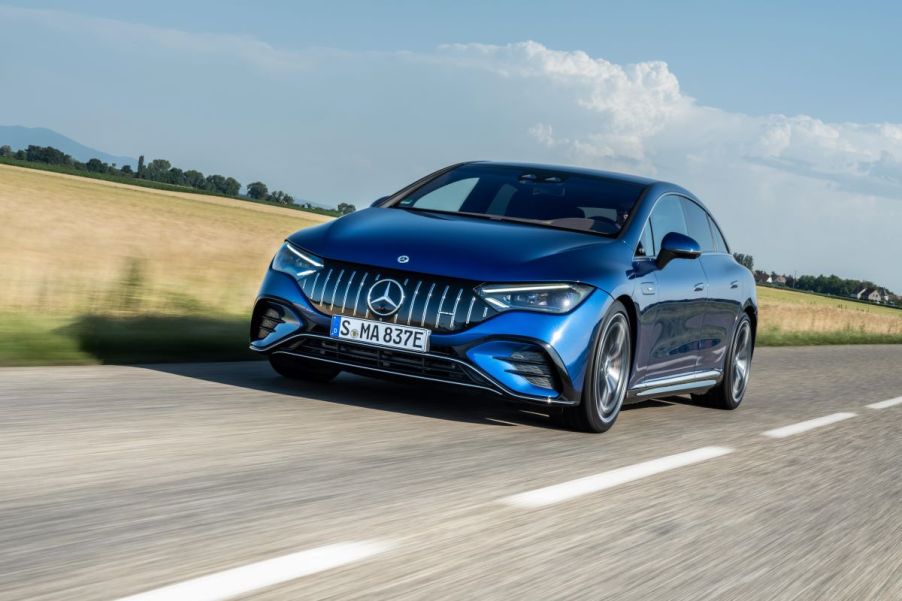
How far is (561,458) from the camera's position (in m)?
5.86

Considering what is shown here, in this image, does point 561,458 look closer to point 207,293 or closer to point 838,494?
point 838,494

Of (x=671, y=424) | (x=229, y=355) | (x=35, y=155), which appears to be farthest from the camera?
(x=35, y=155)

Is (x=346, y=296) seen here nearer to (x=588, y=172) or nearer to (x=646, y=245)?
(x=646, y=245)

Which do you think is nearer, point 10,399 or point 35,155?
point 10,399

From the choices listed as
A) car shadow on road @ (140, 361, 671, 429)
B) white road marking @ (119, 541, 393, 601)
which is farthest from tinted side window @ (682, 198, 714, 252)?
white road marking @ (119, 541, 393, 601)

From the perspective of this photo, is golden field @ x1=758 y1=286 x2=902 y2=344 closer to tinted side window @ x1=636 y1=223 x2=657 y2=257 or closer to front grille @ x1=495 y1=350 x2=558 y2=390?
tinted side window @ x1=636 y1=223 x2=657 y2=257

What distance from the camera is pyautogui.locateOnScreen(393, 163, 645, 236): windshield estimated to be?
7.48 meters

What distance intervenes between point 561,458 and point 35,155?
7595cm

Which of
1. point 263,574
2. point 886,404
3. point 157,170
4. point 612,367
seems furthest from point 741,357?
point 157,170

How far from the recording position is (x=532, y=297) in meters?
6.30

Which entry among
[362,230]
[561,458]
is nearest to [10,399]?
[362,230]

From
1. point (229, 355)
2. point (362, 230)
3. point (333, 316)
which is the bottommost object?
point (229, 355)

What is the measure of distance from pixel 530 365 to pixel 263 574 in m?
3.18

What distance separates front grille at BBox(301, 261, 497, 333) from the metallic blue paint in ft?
0.13
